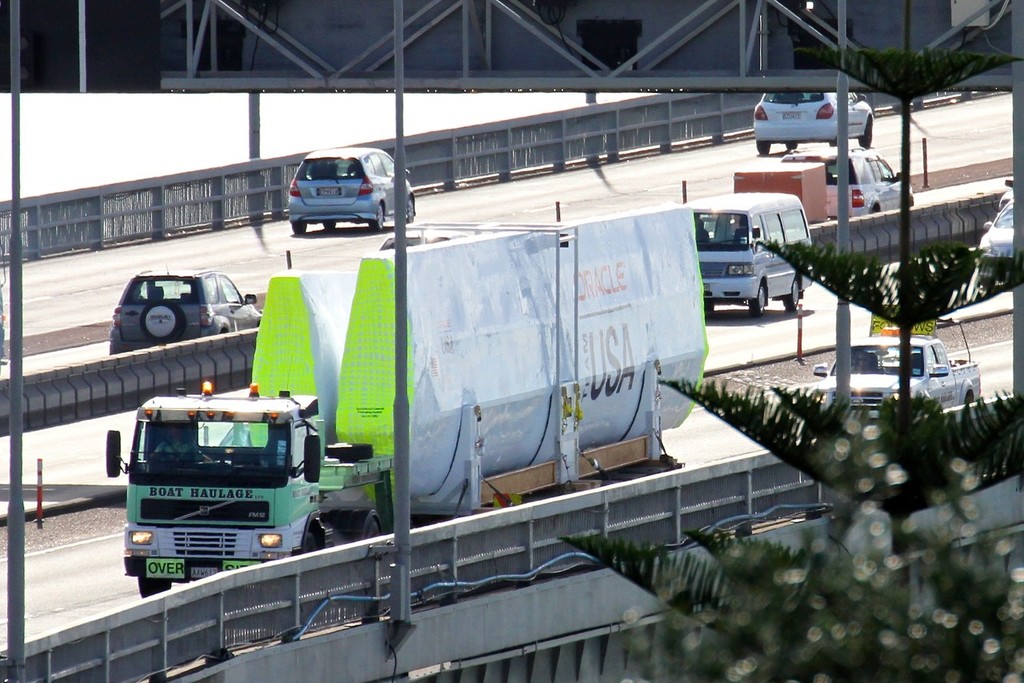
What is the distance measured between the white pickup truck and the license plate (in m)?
11.8

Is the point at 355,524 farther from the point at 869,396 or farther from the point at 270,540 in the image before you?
the point at 869,396

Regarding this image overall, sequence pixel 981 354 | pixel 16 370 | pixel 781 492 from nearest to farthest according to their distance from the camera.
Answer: pixel 16 370 < pixel 781 492 < pixel 981 354

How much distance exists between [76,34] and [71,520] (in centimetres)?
681

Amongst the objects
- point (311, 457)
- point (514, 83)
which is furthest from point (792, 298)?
point (311, 457)

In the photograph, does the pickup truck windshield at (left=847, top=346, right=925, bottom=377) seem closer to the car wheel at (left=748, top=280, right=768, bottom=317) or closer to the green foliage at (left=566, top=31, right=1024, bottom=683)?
the car wheel at (left=748, top=280, right=768, bottom=317)

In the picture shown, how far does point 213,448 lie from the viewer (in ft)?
70.6

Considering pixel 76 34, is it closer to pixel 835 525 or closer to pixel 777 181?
pixel 835 525

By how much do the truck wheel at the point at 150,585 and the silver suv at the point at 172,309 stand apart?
47.6ft

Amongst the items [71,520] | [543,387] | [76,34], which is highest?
[76,34]

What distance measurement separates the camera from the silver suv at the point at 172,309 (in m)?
36.5

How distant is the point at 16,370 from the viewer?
60.2 ft

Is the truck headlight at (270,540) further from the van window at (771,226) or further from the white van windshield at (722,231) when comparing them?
the van window at (771,226)

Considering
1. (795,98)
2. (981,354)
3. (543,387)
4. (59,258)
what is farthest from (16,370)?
(795,98)

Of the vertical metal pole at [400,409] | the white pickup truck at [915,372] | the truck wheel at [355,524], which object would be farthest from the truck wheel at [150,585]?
the white pickup truck at [915,372]
